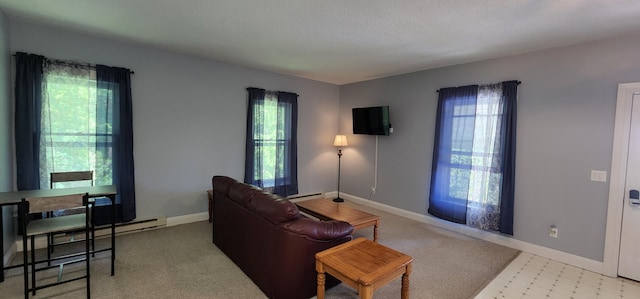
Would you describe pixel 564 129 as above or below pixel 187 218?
above

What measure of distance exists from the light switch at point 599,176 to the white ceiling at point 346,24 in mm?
1437

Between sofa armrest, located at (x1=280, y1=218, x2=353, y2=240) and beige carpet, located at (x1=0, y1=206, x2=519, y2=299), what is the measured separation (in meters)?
0.61

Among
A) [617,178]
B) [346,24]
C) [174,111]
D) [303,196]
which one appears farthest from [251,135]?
[617,178]

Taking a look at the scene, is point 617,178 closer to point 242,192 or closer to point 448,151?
point 448,151

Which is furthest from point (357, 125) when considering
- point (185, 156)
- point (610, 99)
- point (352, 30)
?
point (610, 99)

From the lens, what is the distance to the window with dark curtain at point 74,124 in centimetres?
293

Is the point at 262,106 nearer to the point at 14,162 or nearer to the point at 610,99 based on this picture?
the point at 14,162

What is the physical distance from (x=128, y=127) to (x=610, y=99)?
5579 millimetres

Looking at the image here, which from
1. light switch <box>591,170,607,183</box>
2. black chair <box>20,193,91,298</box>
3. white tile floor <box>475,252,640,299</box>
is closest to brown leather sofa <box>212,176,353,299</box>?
black chair <box>20,193,91,298</box>

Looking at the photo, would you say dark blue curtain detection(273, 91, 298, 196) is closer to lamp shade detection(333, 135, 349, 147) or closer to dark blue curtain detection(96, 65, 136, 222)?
lamp shade detection(333, 135, 349, 147)

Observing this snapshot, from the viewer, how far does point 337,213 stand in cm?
356

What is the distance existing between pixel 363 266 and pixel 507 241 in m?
2.79

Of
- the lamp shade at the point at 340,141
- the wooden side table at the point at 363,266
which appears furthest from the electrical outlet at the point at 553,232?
the lamp shade at the point at 340,141

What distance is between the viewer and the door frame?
2.82 meters
